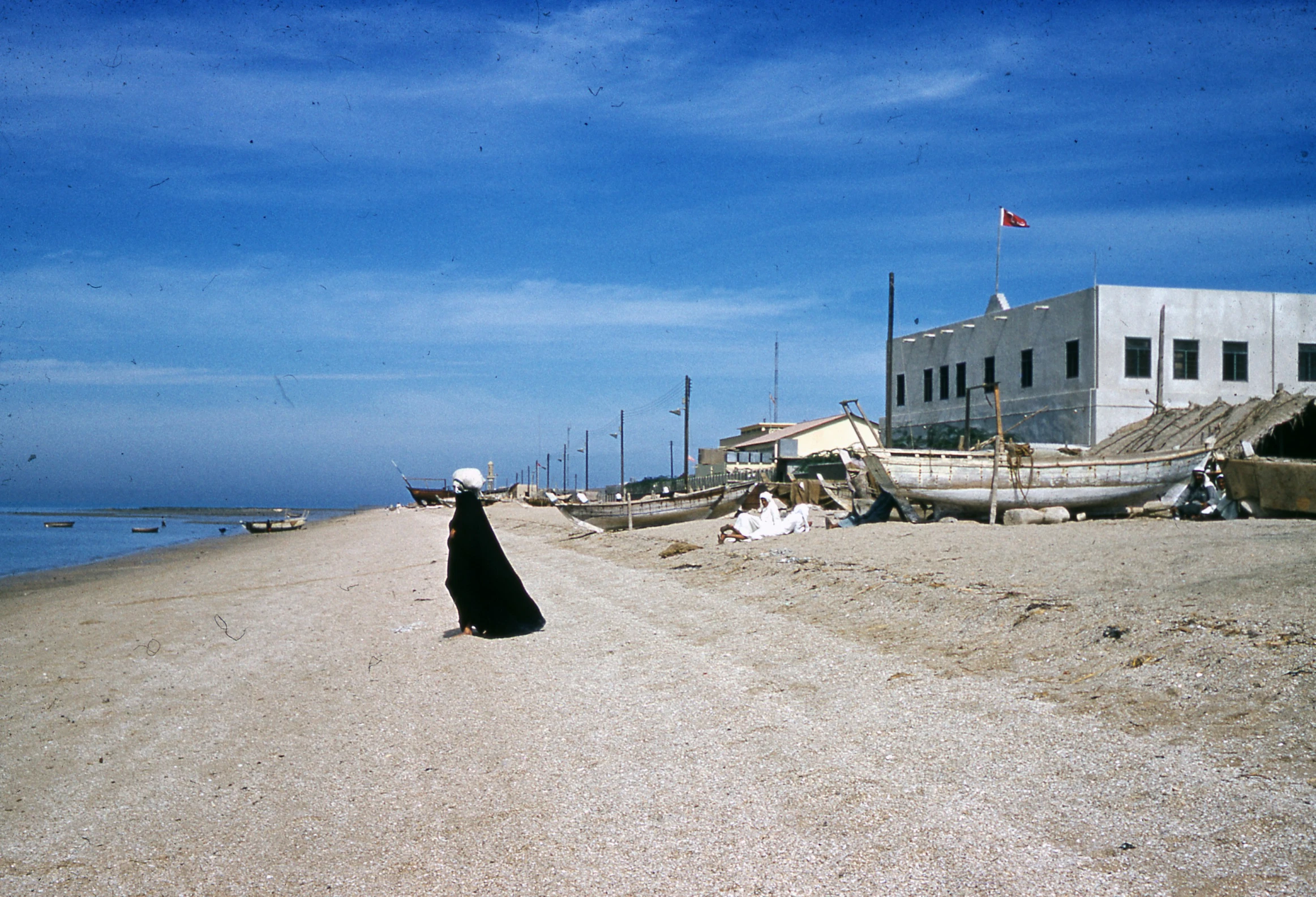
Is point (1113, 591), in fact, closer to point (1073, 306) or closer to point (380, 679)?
point (380, 679)

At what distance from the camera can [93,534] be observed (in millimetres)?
59688

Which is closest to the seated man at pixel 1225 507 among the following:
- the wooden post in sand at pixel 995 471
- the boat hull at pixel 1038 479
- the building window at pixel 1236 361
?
the boat hull at pixel 1038 479

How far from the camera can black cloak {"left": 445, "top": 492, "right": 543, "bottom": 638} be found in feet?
32.5

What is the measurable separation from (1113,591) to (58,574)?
2990cm

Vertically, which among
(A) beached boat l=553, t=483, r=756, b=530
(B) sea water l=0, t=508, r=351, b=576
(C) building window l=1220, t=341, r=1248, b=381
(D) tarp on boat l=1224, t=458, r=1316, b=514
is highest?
(C) building window l=1220, t=341, r=1248, b=381

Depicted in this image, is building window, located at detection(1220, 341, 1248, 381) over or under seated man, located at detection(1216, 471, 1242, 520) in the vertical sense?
over

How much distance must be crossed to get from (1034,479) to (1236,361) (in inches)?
686

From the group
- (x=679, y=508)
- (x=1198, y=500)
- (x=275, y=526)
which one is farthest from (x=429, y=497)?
(x=1198, y=500)

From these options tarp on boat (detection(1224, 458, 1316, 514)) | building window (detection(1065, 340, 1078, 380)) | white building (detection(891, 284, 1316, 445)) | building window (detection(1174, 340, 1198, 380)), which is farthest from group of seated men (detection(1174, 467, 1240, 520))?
building window (detection(1174, 340, 1198, 380))

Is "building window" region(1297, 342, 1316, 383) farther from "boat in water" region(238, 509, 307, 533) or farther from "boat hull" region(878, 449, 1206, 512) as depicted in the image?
"boat in water" region(238, 509, 307, 533)

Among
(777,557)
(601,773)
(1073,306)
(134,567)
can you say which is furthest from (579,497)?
(601,773)

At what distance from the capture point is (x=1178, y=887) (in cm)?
339

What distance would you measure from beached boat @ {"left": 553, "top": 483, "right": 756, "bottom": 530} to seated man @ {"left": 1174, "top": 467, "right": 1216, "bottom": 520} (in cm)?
1349

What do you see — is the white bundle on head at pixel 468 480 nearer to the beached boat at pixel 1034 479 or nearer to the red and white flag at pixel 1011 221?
the beached boat at pixel 1034 479
